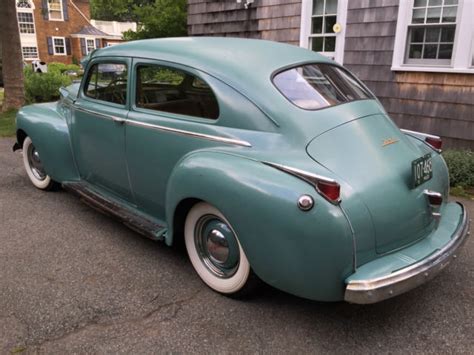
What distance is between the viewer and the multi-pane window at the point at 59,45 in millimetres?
33600

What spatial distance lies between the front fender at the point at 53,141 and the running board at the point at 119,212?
190 millimetres

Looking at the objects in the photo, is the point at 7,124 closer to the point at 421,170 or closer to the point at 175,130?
the point at 175,130

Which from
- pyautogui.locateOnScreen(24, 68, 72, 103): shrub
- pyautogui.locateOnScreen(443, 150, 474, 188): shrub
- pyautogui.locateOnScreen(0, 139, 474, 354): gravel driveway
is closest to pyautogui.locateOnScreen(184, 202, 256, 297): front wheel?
pyautogui.locateOnScreen(0, 139, 474, 354): gravel driveway

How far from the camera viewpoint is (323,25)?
24.4 feet

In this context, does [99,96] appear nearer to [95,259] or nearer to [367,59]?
[95,259]

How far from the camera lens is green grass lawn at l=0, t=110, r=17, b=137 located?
800cm

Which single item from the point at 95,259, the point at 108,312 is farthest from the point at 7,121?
the point at 108,312

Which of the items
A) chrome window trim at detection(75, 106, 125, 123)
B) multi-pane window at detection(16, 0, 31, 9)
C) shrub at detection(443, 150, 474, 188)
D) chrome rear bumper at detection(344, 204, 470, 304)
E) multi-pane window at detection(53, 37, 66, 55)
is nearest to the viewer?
chrome rear bumper at detection(344, 204, 470, 304)

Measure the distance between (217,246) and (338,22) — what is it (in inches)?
219

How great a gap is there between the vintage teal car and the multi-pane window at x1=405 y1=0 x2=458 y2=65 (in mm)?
3545

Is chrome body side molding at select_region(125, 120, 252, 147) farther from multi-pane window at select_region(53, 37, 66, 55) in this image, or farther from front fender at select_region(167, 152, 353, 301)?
multi-pane window at select_region(53, 37, 66, 55)

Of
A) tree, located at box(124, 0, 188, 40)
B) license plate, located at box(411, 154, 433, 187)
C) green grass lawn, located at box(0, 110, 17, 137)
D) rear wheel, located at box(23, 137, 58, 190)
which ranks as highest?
tree, located at box(124, 0, 188, 40)

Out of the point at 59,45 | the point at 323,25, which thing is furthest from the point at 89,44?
the point at 323,25

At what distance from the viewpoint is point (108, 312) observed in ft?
8.87
